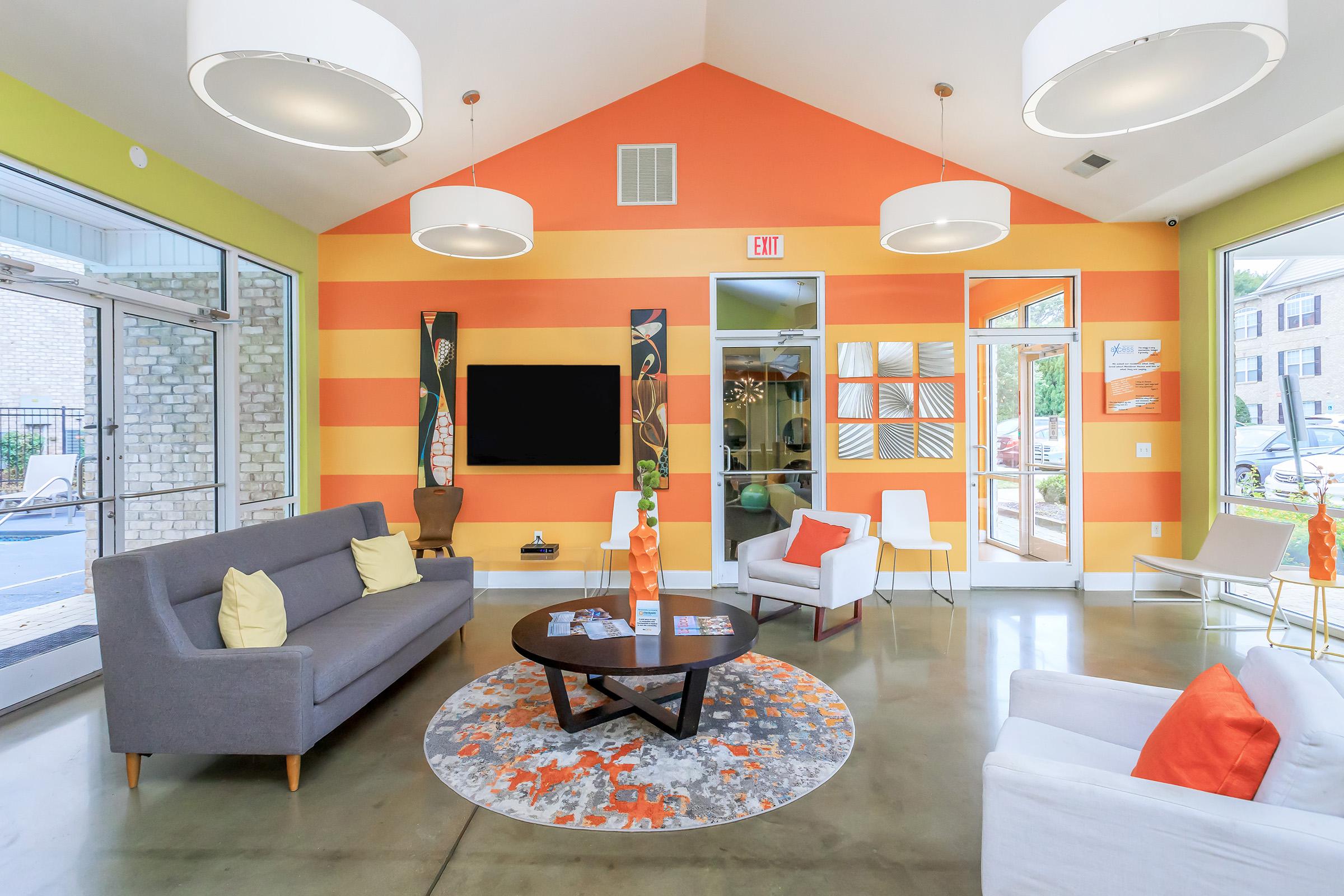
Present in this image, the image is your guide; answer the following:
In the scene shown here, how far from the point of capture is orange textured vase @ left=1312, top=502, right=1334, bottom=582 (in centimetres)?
359

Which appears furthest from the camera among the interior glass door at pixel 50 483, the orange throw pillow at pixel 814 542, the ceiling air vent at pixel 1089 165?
the ceiling air vent at pixel 1089 165

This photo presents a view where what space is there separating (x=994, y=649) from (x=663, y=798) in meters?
2.60

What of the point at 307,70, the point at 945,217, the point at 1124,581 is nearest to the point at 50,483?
the point at 307,70

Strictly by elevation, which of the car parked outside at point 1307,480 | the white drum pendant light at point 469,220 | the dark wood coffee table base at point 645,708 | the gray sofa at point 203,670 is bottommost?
the dark wood coffee table base at point 645,708

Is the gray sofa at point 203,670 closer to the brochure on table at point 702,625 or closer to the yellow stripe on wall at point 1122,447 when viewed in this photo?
the brochure on table at point 702,625

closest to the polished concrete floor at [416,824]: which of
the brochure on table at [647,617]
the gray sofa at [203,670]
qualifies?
the gray sofa at [203,670]

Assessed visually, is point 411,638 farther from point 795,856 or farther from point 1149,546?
point 1149,546

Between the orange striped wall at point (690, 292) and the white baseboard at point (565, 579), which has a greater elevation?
the orange striped wall at point (690, 292)

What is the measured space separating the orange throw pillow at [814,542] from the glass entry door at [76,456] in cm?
424

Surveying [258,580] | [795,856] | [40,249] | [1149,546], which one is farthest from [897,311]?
[40,249]

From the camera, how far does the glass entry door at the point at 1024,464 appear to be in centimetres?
537

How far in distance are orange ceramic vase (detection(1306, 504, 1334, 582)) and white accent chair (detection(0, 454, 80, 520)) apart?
7062 millimetres

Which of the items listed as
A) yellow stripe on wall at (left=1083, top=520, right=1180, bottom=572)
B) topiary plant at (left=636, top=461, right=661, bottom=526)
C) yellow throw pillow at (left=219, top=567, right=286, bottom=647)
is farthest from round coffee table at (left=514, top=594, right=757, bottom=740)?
yellow stripe on wall at (left=1083, top=520, right=1180, bottom=572)

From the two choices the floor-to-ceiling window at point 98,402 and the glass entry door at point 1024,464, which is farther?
the glass entry door at point 1024,464
